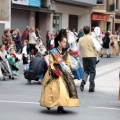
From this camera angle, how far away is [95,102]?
11.1m

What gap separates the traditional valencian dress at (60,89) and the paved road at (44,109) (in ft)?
0.93

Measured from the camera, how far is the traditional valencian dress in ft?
29.7

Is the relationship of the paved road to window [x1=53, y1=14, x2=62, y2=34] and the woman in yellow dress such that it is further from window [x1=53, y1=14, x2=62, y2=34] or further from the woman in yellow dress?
window [x1=53, y1=14, x2=62, y2=34]

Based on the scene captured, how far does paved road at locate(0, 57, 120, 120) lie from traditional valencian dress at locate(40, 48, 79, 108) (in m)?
0.28

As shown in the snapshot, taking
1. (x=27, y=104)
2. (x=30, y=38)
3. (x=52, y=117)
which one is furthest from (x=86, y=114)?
(x=30, y=38)

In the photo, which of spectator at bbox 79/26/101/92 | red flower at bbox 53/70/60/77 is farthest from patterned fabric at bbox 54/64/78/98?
spectator at bbox 79/26/101/92

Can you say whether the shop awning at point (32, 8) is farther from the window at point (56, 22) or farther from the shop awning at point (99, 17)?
the shop awning at point (99, 17)

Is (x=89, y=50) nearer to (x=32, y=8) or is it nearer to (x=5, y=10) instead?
(x=5, y=10)

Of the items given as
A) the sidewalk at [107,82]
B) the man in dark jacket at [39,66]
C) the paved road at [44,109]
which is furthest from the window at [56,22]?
the man in dark jacket at [39,66]

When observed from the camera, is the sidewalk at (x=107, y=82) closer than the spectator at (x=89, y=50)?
No

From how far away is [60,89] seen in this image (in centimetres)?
909

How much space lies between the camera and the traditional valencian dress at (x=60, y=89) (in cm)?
905

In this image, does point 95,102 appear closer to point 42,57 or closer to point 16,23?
point 42,57

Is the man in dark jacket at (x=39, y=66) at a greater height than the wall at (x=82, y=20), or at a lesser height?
lesser
